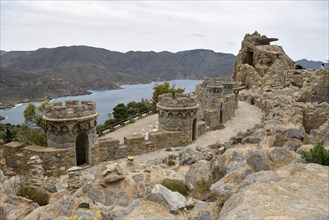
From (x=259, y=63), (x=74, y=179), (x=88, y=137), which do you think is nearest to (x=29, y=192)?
(x=74, y=179)

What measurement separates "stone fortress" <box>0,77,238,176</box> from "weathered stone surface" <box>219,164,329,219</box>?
10040 mm

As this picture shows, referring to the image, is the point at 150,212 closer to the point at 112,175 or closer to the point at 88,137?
the point at 112,175

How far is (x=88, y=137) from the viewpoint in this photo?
14.1 metres

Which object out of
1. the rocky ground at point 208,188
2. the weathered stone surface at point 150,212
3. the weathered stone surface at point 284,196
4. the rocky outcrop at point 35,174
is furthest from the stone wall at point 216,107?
the weathered stone surface at point 150,212

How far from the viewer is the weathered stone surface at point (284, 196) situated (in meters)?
3.96

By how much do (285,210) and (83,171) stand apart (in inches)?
452

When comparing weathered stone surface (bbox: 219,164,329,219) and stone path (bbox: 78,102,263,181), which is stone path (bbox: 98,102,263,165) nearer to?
stone path (bbox: 78,102,263,181)

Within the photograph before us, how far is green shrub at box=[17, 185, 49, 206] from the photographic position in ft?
25.9

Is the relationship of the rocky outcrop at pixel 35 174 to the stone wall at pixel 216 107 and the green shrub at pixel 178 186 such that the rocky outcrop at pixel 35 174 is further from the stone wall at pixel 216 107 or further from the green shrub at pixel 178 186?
the stone wall at pixel 216 107

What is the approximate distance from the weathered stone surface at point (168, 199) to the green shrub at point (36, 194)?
13.2 feet

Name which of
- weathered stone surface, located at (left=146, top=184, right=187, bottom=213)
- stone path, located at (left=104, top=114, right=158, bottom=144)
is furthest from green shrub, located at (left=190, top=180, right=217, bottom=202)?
stone path, located at (left=104, top=114, right=158, bottom=144)

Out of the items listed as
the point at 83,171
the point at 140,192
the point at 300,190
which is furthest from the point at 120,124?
the point at 300,190

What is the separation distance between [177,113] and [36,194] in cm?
996

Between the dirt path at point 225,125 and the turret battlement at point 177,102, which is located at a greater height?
the turret battlement at point 177,102
